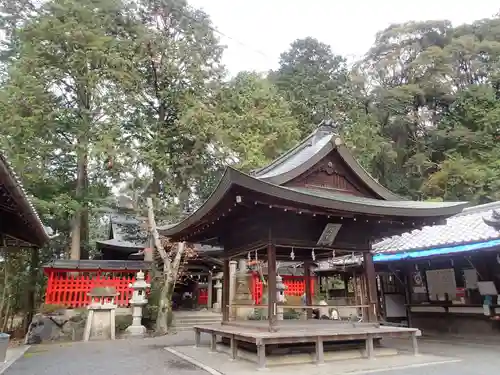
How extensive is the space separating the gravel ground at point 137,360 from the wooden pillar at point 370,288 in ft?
5.96

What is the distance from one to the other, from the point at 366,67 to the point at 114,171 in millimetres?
27820

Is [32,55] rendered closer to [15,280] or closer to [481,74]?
[15,280]

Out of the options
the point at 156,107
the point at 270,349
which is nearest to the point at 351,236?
the point at 270,349

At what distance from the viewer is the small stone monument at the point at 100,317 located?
1430 centimetres

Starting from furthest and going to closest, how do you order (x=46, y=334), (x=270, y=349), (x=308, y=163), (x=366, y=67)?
(x=366, y=67) → (x=46, y=334) → (x=308, y=163) → (x=270, y=349)

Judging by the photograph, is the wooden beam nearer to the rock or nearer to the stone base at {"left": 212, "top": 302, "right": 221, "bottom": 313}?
the rock

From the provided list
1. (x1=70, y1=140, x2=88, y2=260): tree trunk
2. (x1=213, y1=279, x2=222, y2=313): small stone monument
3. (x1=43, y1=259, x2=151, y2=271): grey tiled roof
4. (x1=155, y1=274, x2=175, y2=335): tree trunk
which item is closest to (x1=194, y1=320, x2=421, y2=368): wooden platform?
(x1=155, y1=274, x2=175, y2=335): tree trunk

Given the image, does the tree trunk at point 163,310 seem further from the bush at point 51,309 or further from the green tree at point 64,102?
the green tree at point 64,102

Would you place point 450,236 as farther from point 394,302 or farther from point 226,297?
point 226,297

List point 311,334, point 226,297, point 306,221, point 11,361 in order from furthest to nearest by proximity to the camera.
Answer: point 226,297 < point 11,361 < point 306,221 < point 311,334

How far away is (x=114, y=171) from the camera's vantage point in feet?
60.7

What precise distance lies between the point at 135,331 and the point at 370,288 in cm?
997

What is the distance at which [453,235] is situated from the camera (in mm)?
11766

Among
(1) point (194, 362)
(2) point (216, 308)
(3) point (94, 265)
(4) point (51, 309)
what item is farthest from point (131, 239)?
(1) point (194, 362)
